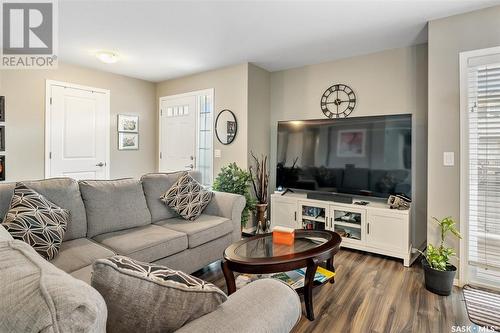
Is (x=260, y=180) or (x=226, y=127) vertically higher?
(x=226, y=127)

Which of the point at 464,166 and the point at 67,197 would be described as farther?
the point at 464,166

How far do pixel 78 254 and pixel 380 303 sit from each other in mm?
2327

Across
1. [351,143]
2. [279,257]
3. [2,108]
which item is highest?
[2,108]

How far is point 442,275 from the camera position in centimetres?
228

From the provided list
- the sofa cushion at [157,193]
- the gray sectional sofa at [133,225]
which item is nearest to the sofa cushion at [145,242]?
the gray sectional sofa at [133,225]

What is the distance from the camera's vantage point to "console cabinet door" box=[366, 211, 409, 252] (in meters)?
2.95

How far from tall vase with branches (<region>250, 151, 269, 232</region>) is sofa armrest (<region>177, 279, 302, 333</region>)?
2799mm

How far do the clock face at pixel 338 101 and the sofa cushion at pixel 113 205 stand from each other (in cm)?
277

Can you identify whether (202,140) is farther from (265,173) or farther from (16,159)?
(16,159)

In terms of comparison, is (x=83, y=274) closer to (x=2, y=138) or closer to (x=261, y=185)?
(x=261, y=185)

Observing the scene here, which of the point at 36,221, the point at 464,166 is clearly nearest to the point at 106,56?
the point at 36,221

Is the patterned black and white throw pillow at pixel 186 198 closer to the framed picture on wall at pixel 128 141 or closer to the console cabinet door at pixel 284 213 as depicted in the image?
the console cabinet door at pixel 284 213

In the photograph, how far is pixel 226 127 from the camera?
14.0 feet

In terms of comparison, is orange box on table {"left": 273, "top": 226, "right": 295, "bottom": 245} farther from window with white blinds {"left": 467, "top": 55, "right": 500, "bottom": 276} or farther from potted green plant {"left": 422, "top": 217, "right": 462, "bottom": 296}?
window with white blinds {"left": 467, "top": 55, "right": 500, "bottom": 276}
